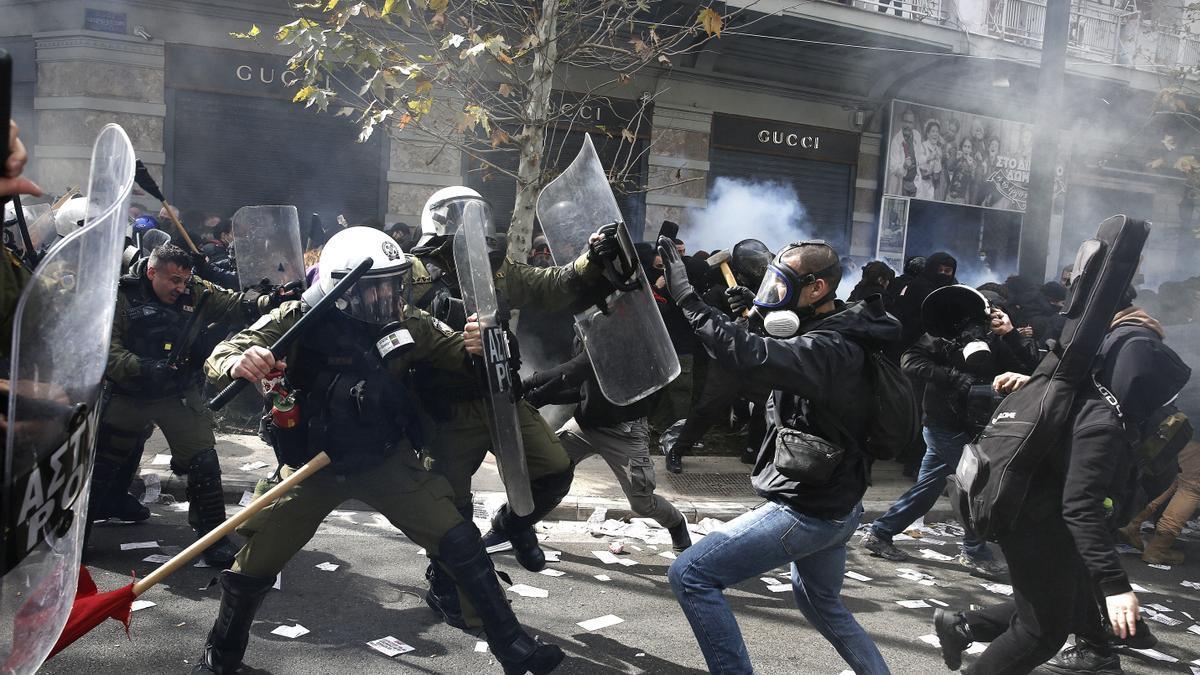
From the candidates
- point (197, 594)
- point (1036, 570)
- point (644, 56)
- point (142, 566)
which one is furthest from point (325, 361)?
point (644, 56)

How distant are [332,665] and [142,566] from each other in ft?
5.17

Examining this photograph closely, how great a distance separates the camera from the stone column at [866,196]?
1507 centimetres

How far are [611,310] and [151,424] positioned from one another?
104 inches

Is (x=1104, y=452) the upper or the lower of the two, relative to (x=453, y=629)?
upper

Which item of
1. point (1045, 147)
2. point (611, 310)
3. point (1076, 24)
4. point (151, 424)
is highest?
point (1076, 24)

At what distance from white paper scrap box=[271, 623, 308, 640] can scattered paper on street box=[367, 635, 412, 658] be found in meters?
0.32

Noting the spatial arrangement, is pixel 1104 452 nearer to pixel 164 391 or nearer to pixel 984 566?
pixel 984 566

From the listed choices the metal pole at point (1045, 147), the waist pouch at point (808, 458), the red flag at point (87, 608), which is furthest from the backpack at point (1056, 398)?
the metal pole at point (1045, 147)

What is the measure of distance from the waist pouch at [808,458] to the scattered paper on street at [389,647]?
1.68 meters

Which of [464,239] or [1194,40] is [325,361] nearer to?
[464,239]

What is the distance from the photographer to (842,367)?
3006 mm

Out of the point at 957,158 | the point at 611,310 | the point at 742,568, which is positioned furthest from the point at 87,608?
the point at 957,158

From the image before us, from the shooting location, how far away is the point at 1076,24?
1578 centimetres

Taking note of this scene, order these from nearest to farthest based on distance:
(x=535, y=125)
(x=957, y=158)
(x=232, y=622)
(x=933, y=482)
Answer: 1. (x=232, y=622)
2. (x=933, y=482)
3. (x=535, y=125)
4. (x=957, y=158)
